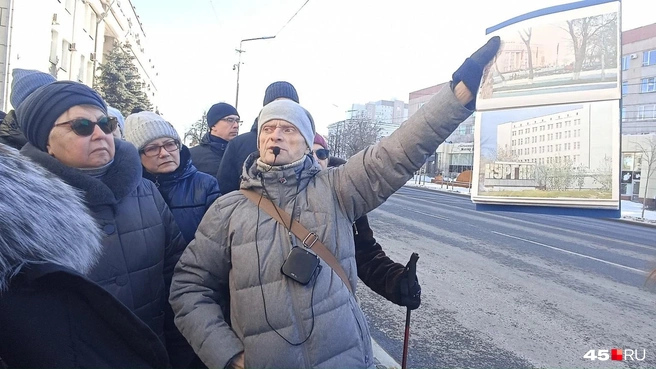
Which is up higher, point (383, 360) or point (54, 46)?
point (54, 46)

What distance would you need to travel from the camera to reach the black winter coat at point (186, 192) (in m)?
2.51

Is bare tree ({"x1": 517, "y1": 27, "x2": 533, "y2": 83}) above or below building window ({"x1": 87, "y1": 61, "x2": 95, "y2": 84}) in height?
below

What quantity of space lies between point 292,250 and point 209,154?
2.63 metres

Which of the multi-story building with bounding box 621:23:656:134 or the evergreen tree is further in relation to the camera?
the multi-story building with bounding box 621:23:656:134

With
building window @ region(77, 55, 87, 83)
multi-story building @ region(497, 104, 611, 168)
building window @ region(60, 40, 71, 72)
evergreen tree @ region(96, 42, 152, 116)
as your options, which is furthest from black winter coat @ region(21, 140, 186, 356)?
evergreen tree @ region(96, 42, 152, 116)

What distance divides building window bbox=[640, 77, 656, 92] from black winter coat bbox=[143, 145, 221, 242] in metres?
35.6

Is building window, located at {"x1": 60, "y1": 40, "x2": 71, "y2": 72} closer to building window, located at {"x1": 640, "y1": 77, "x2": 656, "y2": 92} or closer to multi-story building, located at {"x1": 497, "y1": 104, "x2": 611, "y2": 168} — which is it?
multi-story building, located at {"x1": 497, "y1": 104, "x2": 611, "y2": 168}

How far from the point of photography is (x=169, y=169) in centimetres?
262

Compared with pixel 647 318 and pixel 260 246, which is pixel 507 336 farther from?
→ pixel 260 246

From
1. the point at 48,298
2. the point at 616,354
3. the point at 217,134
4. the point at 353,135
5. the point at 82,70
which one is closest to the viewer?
the point at 48,298

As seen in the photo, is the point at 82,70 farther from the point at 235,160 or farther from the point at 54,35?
the point at 235,160

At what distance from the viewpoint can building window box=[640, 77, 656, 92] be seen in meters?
29.8

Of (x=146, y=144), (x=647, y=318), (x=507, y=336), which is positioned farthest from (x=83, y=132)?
(x=647, y=318)

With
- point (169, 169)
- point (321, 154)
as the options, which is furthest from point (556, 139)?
point (169, 169)
